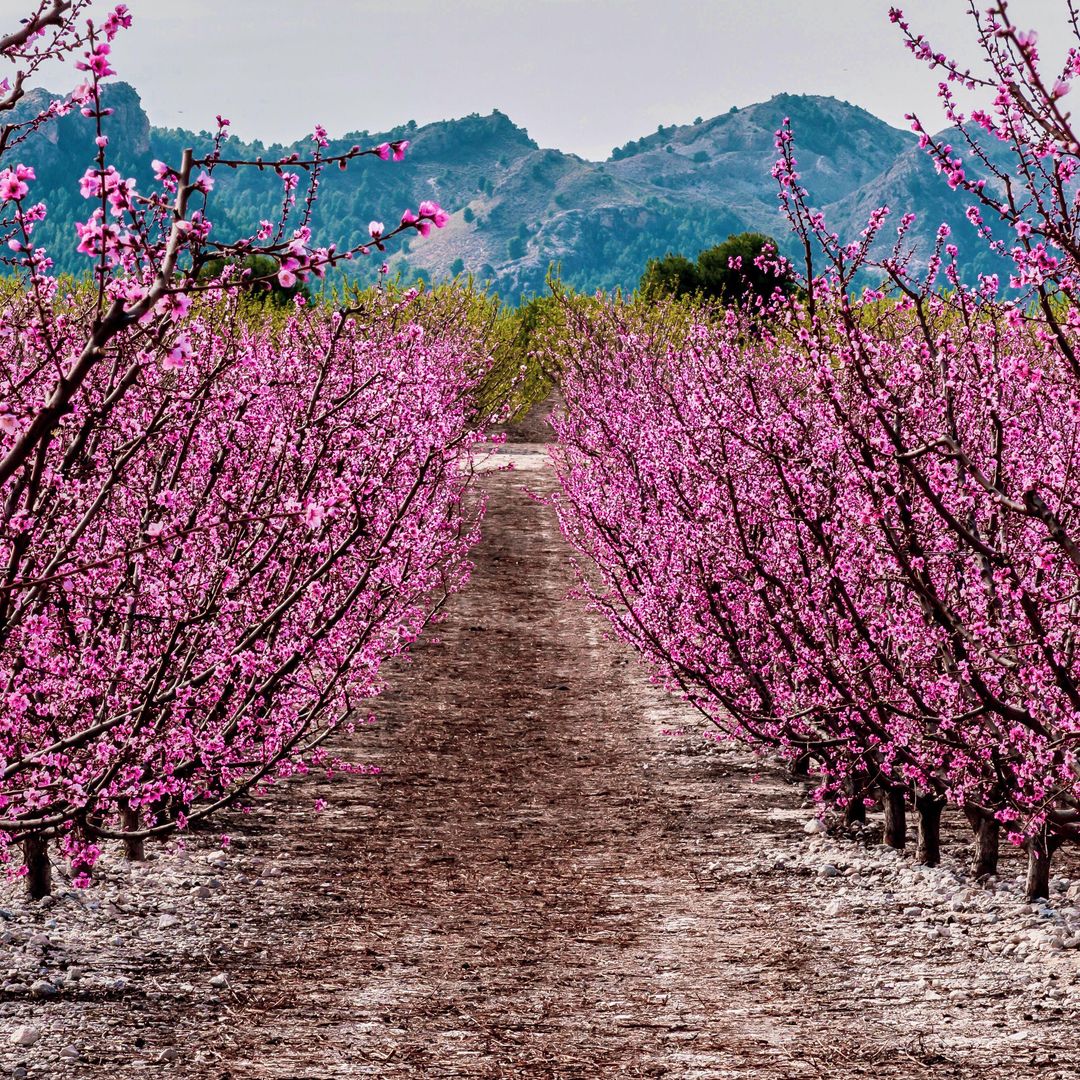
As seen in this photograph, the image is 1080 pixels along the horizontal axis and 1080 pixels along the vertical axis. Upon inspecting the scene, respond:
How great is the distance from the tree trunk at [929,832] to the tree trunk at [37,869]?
6.23 m

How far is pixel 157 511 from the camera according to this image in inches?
310

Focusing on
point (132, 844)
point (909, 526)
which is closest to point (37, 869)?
point (132, 844)

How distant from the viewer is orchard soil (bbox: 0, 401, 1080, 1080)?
6703 millimetres

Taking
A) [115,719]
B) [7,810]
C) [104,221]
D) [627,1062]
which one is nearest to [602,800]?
[627,1062]

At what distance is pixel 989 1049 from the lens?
6723 millimetres

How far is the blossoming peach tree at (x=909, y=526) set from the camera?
19.2 feet

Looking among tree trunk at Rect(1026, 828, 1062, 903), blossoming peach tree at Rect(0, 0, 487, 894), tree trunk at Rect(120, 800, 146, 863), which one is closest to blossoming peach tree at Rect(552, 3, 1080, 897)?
tree trunk at Rect(1026, 828, 1062, 903)

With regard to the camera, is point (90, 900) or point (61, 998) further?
point (90, 900)

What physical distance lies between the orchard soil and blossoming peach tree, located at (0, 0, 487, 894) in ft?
2.71

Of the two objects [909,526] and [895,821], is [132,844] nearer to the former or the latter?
[895,821]

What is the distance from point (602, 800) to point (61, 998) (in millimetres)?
5840

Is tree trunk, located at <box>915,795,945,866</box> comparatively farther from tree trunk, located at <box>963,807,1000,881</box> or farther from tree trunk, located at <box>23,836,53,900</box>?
tree trunk, located at <box>23,836,53,900</box>

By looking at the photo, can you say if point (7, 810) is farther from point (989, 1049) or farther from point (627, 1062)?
point (989, 1049)

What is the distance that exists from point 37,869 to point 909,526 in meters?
6.23
